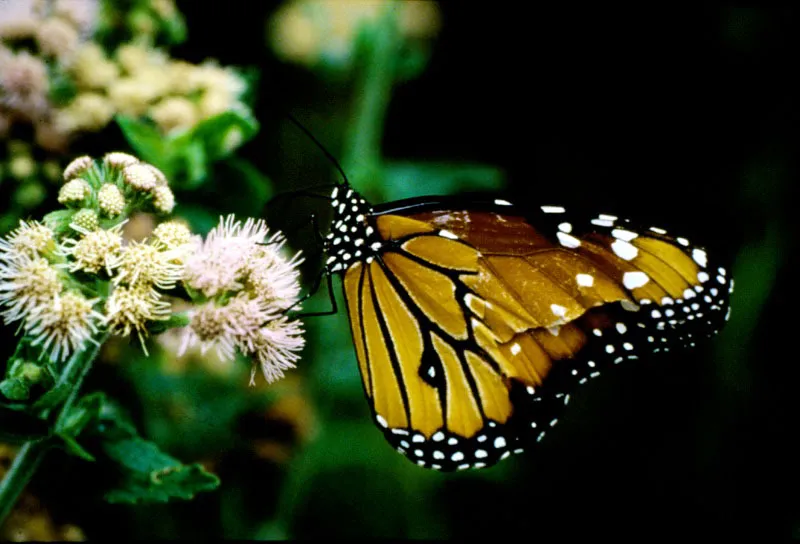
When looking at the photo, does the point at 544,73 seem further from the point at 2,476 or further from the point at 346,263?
the point at 2,476

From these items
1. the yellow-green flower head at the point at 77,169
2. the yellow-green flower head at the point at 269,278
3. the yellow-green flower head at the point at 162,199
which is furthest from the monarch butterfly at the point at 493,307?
the yellow-green flower head at the point at 77,169

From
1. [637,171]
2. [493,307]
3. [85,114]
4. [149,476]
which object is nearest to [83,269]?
[149,476]

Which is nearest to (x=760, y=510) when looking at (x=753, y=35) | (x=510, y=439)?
(x=510, y=439)

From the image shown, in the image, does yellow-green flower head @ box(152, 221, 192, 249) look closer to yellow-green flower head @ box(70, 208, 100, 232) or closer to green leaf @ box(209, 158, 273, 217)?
yellow-green flower head @ box(70, 208, 100, 232)

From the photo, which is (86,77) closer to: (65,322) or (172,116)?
(172,116)

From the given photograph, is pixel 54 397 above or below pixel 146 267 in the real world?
below

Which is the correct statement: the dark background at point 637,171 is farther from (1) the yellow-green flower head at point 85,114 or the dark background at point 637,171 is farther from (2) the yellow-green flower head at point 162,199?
(2) the yellow-green flower head at point 162,199

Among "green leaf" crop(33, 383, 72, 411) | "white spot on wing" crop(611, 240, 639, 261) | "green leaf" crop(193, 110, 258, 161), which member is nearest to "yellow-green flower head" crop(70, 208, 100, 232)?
"green leaf" crop(33, 383, 72, 411)
